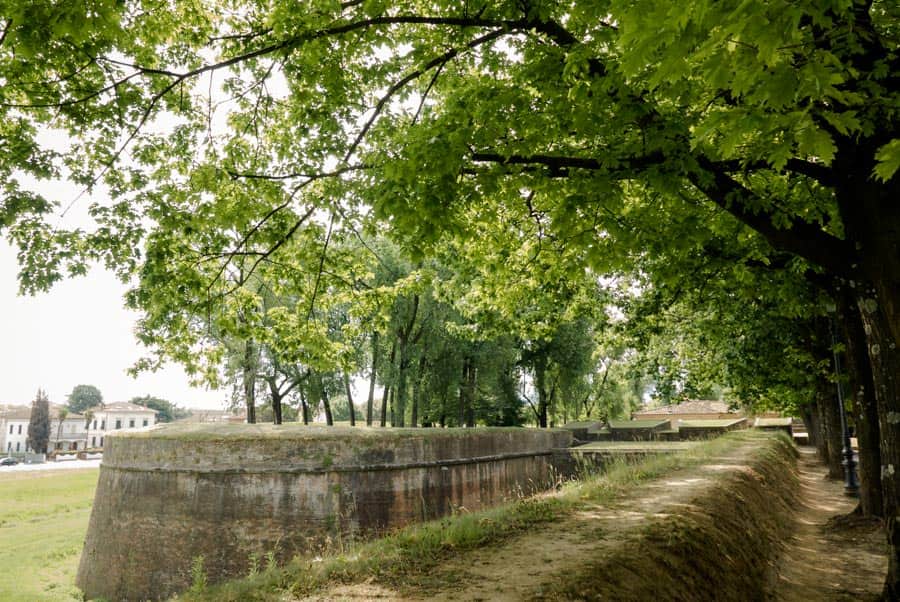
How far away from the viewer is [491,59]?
802 cm

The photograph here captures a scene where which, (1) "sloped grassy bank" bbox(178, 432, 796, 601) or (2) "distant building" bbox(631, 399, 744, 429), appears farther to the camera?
(2) "distant building" bbox(631, 399, 744, 429)

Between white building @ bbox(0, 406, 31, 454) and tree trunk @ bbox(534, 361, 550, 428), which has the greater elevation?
tree trunk @ bbox(534, 361, 550, 428)

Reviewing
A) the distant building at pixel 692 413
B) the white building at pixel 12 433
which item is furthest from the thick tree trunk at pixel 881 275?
the white building at pixel 12 433

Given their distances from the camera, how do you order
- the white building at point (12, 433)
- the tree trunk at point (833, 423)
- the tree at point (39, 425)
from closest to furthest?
the tree trunk at point (833, 423), the tree at point (39, 425), the white building at point (12, 433)

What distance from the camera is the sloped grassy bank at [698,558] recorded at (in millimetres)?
5059

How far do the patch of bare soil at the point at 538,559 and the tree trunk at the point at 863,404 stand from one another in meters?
3.04

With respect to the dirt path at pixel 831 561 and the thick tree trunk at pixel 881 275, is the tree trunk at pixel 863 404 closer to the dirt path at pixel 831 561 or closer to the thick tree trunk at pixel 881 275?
the dirt path at pixel 831 561

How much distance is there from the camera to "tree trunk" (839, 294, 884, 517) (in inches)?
337

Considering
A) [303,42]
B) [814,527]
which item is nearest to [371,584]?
[303,42]

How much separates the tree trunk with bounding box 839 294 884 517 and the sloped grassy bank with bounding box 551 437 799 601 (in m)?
1.66

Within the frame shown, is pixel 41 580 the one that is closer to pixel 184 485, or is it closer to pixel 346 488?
pixel 184 485

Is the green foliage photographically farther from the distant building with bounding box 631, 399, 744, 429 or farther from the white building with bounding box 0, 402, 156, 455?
the white building with bounding box 0, 402, 156, 455

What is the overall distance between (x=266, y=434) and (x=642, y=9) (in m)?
14.9

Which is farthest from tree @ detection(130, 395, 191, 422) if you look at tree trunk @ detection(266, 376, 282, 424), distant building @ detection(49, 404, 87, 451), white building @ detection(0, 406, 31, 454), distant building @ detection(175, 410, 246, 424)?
tree trunk @ detection(266, 376, 282, 424)
